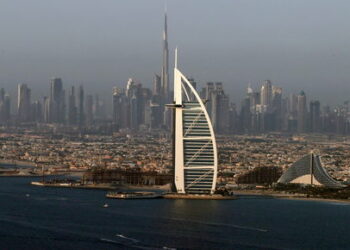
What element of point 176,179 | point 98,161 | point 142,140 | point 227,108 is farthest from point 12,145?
point 176,179

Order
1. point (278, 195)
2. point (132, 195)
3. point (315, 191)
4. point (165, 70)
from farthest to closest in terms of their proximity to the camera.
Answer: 1. point (165, 70)
2. point (315, 191)
3. point (278, 195)
4. point (132, 195)

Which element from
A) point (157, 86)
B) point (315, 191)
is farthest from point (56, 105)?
point (315, 191)

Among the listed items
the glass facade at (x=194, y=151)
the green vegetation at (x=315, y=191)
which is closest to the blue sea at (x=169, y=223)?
the glass facade at (x=194, y=151)

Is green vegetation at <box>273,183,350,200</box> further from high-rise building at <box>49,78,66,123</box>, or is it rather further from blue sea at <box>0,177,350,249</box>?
high-rise building at <box>49,78,66,123</box>

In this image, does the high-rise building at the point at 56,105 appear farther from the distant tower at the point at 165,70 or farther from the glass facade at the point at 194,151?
the glass facade at the point at 194,151

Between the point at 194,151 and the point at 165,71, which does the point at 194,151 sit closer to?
the point at 194,151

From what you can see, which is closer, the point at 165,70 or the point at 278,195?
the point at 278,195
